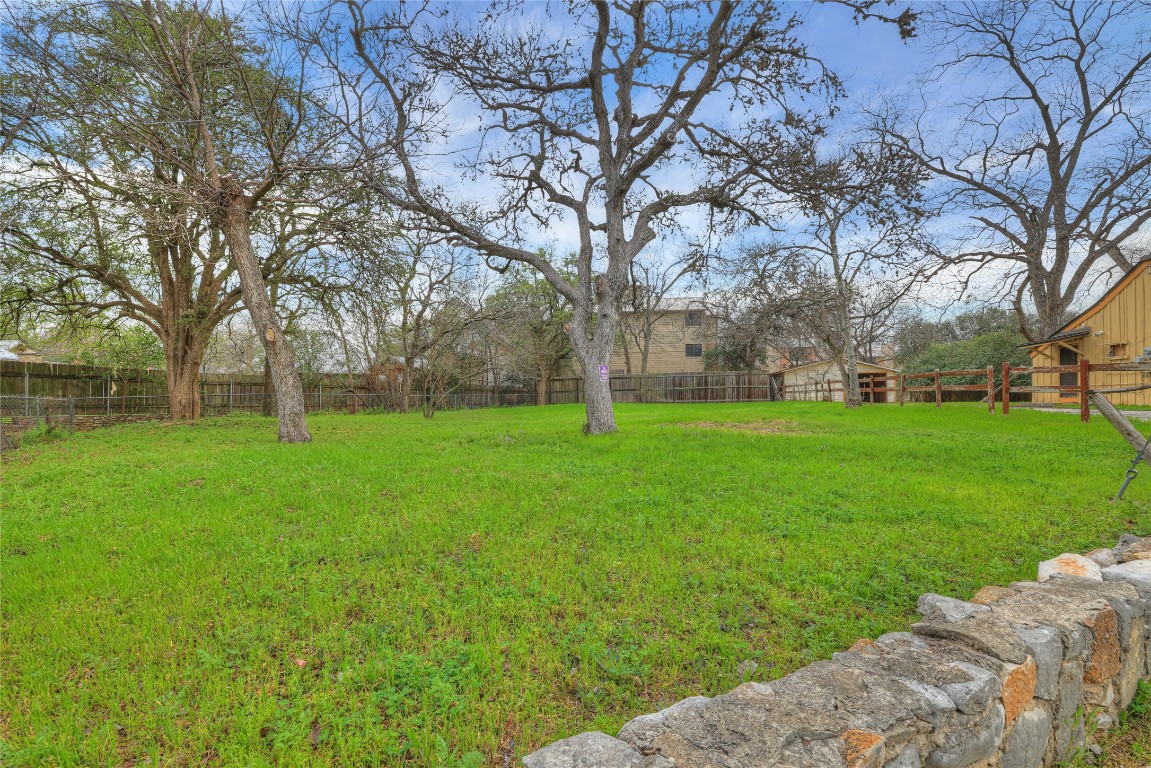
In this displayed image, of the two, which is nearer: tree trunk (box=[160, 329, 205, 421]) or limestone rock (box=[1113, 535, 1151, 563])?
limestone rock (box=[1113, 535, 1151, 563])

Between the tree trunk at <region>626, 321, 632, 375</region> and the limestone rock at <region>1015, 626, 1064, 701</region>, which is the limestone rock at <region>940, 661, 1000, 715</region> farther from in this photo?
the tree trunk at <region>626, 321, 632, 375</region>

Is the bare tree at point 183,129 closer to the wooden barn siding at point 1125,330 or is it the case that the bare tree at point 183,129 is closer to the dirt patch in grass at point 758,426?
the dirt patch in grass at point 758,426

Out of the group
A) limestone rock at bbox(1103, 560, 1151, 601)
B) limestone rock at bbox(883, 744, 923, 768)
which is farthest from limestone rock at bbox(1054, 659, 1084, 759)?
limestone rock at bbox(883, 744, 923, 768)

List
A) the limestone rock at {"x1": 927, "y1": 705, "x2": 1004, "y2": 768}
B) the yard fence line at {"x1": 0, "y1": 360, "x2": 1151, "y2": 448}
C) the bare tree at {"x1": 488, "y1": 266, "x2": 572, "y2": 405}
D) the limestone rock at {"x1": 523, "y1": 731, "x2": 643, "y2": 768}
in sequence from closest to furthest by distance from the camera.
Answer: the limestone rock at {"x1": 523, "y1": 731, "x2": 643, "y2": 768}
the limestone rock at {"x1": 927, "y1": 705, "x2": 1004, "y2": 768}
the yard fence line at {"x1": 0, "y1": 360, "x2": 1151, "y2": 448}
the bare tree at {"x1": 488, "y1": 266, "x2": 572, "y2": 405}

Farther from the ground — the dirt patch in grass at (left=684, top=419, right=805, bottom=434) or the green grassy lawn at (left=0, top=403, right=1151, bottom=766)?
the dirt patch in grass at (left=684, top=419, right=805, bottom=434)

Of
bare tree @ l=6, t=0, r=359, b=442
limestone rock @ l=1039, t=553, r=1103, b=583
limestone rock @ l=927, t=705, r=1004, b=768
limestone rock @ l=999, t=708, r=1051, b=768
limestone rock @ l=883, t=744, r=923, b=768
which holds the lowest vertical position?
limestone rock @ l=999, t=708, r=1051, b=768

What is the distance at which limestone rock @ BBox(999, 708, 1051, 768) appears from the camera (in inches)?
79.1

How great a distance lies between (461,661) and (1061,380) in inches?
894

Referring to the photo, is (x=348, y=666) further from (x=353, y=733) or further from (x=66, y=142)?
(x=66, y=142)

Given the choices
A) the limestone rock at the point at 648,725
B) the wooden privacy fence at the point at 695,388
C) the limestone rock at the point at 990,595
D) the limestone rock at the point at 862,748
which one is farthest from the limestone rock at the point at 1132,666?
the wooden privacy fence at the point at 695,388

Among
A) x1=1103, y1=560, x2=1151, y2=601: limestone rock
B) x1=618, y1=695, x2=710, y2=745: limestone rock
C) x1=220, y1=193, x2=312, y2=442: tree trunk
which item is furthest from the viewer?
x1=220, y1=193, x2=312, y2=442: tree trunk

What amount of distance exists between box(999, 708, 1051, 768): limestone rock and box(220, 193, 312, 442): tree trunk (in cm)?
1099

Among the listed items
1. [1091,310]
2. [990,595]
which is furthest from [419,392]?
[1091,310]

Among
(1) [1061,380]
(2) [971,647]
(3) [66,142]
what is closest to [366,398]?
(3) [66,142]
